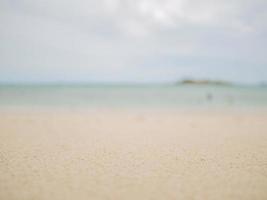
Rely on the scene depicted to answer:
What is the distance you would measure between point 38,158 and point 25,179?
3.85 feet

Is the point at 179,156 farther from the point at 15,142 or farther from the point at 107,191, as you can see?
the point at 15,142

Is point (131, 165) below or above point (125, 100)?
below

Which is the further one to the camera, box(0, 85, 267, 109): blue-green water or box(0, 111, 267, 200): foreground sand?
box(0, 85, 267, 109): blue-green water

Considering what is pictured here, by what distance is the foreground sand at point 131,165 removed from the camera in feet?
12.5

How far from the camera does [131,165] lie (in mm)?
5016

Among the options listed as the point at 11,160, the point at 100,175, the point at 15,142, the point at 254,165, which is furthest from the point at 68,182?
the point at 254,165

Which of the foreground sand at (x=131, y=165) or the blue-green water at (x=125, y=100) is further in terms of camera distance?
the blue-green water at (x=125, y=100)

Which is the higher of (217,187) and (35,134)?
(35,134)

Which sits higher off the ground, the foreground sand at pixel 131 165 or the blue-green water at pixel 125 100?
the blue-green water at pixel 125 100

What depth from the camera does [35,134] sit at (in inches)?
315

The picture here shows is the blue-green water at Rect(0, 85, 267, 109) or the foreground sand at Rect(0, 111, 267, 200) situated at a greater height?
the blue-green water at Rect(0, 85, 267, 109)

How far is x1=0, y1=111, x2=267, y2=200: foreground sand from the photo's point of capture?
3.81 m

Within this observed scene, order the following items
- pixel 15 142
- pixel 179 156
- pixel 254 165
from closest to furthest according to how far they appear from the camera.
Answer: pixel 254 165
pixel 179 156
pixel 15 142

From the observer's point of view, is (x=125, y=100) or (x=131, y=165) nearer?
(x=131, y=165)
